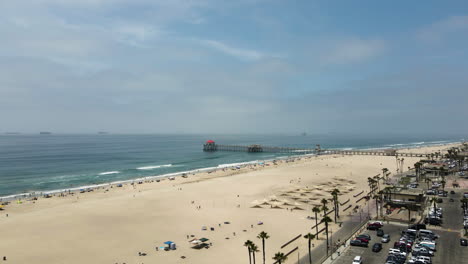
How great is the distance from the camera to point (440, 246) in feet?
101

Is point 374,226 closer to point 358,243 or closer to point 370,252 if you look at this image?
point 358,243

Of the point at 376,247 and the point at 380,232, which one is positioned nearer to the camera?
the point at 376,247

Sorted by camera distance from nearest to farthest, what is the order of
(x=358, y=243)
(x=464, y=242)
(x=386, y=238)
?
(x=464, y=242) → (x=358, y=243) → (x=386, y=238)

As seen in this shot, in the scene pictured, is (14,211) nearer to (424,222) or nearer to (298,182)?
(298,182)

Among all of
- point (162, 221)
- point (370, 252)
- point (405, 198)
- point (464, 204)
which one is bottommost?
point (162, 221)

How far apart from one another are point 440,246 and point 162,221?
34.9 meters

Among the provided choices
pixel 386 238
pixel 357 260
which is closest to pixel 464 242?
pixel 386 238

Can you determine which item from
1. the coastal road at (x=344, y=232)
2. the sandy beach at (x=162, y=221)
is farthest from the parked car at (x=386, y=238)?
the sandy beach at (x=162, y=221)

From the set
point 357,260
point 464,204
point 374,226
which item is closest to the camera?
point 357,260

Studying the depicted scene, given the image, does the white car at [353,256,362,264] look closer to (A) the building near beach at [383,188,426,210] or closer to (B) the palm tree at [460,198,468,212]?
(A) the building near beach at [383,188,426,210]

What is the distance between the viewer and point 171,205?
53.5 metres

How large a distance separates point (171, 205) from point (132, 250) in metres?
20.1

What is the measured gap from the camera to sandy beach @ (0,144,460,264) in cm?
3253

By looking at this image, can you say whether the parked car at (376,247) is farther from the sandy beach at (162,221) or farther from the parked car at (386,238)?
the sandy beach at (162,221)
